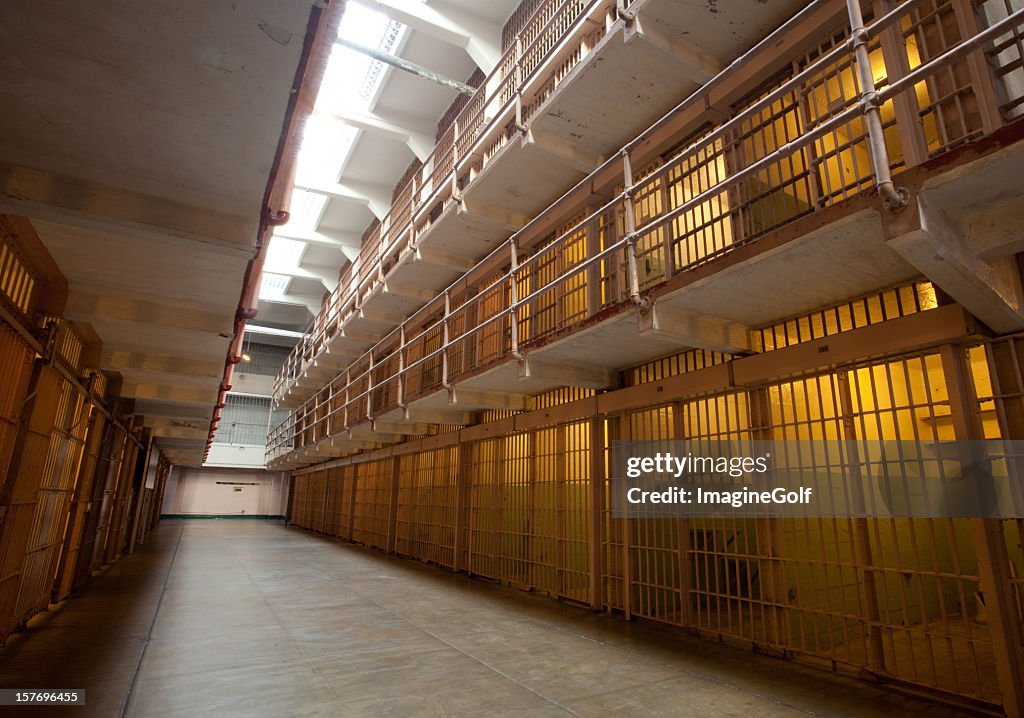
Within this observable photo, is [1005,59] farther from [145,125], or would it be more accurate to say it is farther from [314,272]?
[314,272]

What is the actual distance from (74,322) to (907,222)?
→ 721 cm

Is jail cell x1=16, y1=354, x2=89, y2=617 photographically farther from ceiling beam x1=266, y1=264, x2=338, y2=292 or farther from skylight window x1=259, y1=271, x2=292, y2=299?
skylight window x1=259, y1=271, x2=292, y2=299

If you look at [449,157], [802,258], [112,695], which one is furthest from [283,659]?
[449,157]

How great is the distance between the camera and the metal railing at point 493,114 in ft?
22.0

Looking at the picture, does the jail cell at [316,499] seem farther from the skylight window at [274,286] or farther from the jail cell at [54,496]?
the jail cell at [54,496]

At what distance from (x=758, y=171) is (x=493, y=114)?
5721 millimetres

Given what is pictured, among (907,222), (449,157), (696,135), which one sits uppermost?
(449,157)

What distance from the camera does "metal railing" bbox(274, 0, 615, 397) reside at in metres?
6.70

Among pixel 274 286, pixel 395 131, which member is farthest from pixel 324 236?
pixel 274 286

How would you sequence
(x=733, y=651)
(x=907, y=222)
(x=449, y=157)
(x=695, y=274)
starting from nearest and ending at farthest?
(x=907, y=222), (x=695, y=274), (x=733, y=651), (x=449, y=157)

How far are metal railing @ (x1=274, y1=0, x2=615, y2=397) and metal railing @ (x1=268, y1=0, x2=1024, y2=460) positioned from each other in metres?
1.51

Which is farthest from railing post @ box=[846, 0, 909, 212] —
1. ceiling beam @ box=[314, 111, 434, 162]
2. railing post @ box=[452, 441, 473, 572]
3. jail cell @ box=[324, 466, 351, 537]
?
jail cell @ box=[324, 466, 351, 537]

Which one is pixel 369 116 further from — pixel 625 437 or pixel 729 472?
pixel 729 472

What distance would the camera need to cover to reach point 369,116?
1245 centimetres
